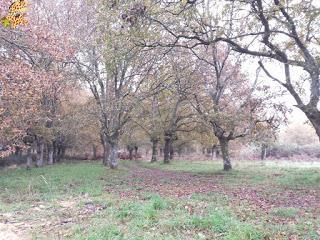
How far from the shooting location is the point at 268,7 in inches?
645

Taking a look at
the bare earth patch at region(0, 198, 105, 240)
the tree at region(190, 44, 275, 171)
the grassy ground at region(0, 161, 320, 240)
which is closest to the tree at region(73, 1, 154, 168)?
the tree at region(190, 44, 275, 171)

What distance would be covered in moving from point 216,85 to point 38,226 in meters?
21.7

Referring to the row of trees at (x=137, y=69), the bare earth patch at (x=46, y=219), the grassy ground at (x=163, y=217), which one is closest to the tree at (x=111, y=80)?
the row of trees at (x=137, y=69)

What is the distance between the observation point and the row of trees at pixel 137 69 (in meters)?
17.2

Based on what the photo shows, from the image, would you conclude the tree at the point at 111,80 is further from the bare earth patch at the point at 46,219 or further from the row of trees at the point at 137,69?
the bare earth patch at the point at 46,219

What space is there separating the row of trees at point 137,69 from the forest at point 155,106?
0.35 ft

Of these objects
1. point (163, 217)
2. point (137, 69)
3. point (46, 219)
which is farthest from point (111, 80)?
point (163, 217)

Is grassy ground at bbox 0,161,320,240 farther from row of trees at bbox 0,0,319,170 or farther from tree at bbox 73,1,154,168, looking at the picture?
tree at bbox 73,1,154,168

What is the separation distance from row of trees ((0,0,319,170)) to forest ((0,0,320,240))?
11cm

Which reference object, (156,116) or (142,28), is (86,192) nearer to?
(142,28)

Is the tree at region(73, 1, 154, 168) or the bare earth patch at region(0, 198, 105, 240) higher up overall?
the tree at region(73, 1, 154, 168)

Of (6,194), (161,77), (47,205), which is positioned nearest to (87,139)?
(161,77)

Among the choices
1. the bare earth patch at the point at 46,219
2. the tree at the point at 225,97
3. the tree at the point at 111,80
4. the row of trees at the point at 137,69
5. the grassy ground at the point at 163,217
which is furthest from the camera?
the tree at the point at 111,80

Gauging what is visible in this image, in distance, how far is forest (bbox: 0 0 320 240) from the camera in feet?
31.1
